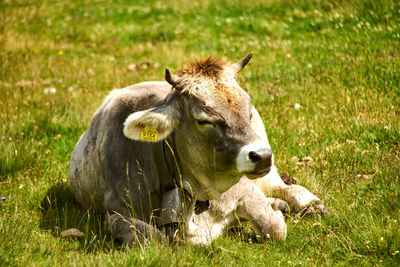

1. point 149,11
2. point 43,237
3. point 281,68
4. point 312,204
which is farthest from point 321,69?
point 149,11

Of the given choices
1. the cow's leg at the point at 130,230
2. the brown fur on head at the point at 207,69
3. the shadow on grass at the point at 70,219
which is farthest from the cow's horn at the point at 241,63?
the shadow on grass at the point at 70,219

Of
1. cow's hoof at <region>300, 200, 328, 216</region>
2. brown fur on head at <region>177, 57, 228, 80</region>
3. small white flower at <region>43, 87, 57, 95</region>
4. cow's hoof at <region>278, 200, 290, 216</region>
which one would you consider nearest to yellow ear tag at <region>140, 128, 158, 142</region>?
brown fur on head at <region>177, 57, 228, 80</region>

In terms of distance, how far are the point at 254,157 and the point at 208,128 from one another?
545 mm

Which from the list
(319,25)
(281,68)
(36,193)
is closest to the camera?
(36,193)

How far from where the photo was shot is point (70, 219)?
17.1 feet

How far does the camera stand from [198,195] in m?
4.52

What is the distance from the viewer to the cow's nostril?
12.4ft

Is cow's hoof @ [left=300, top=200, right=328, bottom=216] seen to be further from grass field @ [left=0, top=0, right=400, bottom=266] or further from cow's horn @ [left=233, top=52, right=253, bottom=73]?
cow's horn @ [left=233, top=52, right=253, bottom=73]

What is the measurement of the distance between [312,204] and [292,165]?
42.3 inches

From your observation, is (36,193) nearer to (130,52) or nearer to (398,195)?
(398,195)

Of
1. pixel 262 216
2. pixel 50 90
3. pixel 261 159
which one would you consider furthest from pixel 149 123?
pixel 50 90

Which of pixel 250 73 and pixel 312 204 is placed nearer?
pixel 312 204

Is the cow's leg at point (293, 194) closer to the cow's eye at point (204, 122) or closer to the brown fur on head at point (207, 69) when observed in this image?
the cow's eye at point (204, 122)

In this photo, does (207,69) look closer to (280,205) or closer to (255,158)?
(255,158)
